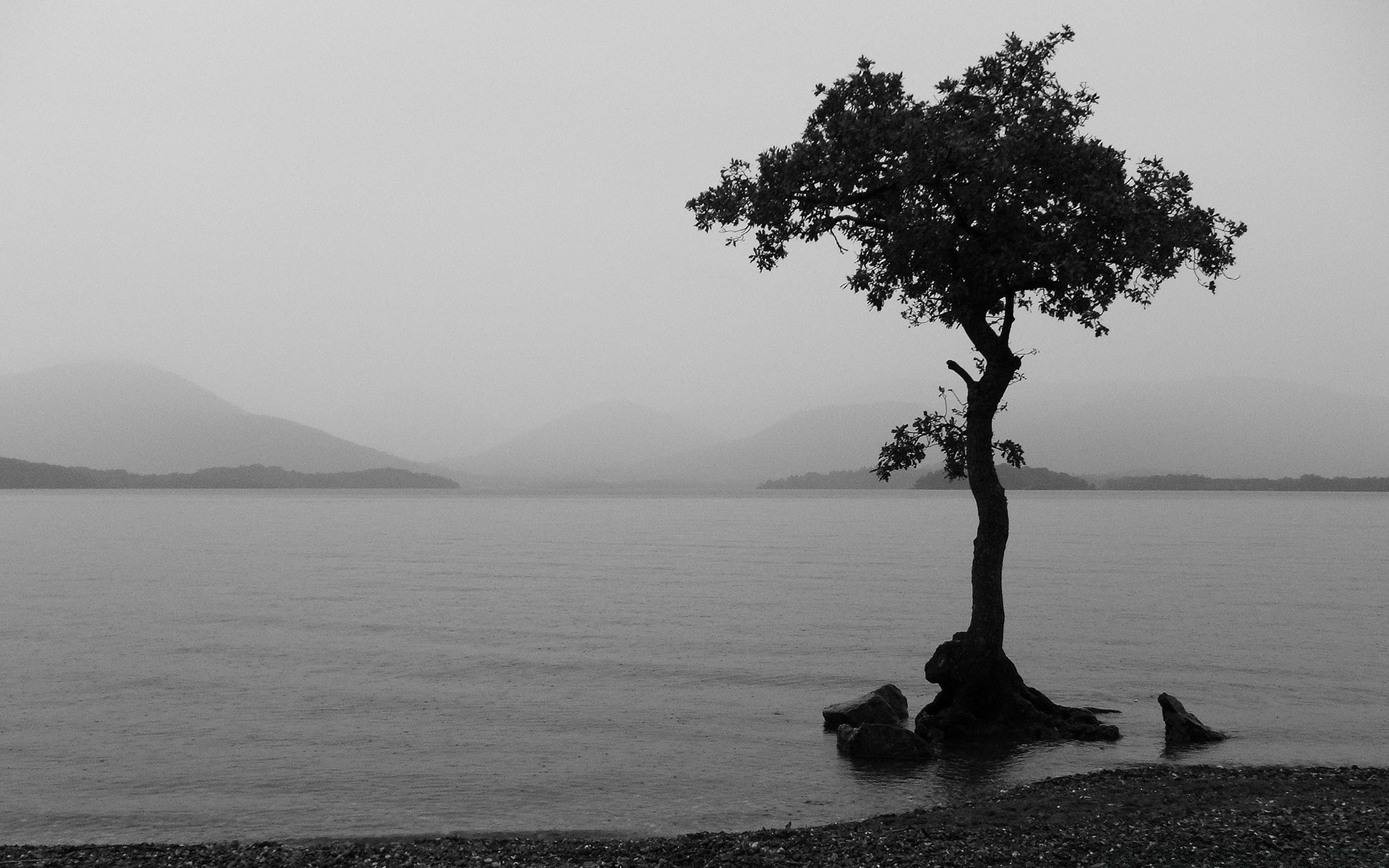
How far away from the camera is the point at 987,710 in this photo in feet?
75.3

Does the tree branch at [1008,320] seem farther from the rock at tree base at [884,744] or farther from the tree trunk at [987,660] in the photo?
the rock at tree base at [884,744]

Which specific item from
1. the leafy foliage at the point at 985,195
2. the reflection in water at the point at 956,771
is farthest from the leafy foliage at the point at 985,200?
the reflection in water at the point at 956,771

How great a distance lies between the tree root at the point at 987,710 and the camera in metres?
22.6

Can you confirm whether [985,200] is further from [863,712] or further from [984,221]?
[863,712]

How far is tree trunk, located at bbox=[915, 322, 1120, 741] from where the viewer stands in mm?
22656

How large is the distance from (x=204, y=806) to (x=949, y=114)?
2116 centimetres

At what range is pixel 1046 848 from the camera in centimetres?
1387

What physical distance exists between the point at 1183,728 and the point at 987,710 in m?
4.48

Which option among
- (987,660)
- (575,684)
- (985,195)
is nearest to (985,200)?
(985,195)

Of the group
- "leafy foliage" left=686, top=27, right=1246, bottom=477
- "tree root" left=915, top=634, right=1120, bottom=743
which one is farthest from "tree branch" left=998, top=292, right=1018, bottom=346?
"tree root" left=915, top=634, right=1120, bottom=743

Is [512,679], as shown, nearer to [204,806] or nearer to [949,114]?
[204,806]

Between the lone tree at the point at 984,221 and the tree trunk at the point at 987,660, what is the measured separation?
39 millimetres

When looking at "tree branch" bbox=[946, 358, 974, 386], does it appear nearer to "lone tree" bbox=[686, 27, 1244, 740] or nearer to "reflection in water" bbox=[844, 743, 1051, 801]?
"lone tree" bbox=[686, 27, 1244, 740]

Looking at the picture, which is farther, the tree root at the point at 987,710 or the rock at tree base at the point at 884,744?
the tree root at the point at 987,710
